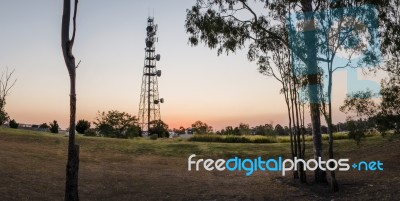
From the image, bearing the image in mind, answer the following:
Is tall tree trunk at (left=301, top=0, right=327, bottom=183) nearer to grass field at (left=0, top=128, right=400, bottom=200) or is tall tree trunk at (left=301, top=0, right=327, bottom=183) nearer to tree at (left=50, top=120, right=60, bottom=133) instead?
grass field at (left=0, top=128, right=400, bottom=200)

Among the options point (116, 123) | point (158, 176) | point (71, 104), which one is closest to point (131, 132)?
point (116, 123)

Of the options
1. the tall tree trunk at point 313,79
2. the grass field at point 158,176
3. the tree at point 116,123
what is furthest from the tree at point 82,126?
the tall tree trunk at point 313,79

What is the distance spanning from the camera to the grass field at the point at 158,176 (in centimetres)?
1664

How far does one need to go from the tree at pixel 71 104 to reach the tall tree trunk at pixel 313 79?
11.2 m

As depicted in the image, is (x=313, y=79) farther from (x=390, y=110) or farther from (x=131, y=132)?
(x=131, y=132)

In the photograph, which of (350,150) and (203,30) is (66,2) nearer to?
(203,30)

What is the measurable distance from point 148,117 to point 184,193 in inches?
2397

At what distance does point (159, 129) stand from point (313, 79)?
49.5 metres

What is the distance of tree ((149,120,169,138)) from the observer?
65025 mm

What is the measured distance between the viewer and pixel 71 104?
14055 millimetres

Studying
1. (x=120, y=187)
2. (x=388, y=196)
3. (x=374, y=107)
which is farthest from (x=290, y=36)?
(x=120, y=187)

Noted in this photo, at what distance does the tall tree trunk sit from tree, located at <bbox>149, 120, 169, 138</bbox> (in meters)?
45.7

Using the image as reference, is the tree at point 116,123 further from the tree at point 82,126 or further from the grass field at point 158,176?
the grass field at point 158,176

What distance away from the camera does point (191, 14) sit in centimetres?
2266
